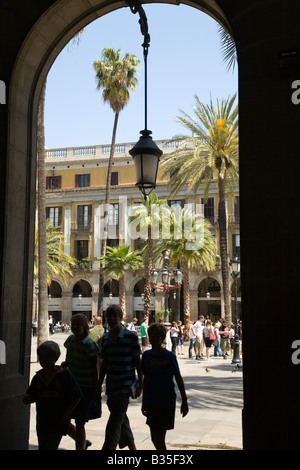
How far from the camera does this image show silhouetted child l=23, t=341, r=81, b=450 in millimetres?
4156

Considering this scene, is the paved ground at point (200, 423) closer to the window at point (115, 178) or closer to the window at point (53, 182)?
the window at point (115, 178)

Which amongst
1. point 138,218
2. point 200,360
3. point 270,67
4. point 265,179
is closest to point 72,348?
point 265,179

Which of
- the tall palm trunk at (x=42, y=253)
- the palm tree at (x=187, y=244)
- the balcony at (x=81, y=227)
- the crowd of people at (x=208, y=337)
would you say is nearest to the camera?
the tall palm trunk at (x=42, y=253)

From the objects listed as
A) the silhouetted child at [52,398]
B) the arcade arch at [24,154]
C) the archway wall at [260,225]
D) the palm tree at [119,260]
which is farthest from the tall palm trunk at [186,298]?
the silhouetted child at [52,398]

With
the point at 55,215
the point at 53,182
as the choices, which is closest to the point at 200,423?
the point at 55,215

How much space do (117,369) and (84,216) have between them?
48.9 metres

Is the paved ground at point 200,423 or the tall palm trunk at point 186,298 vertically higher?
the tall palm trunk at point 186,298

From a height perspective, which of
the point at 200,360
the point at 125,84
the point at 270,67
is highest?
the point at 125,84

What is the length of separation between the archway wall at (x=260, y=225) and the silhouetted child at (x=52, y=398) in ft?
3.64

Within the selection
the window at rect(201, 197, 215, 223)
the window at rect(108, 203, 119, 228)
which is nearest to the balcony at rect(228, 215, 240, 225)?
the window at rect(201, 197, 215, 223)

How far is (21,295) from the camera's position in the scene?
18.1ft

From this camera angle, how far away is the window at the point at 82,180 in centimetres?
5366
